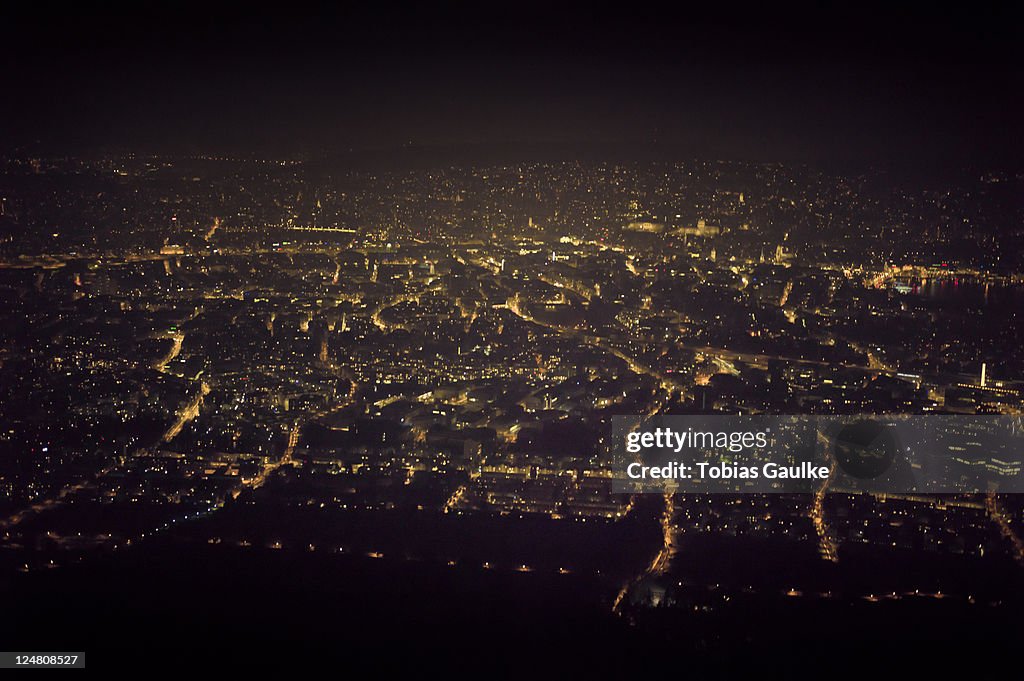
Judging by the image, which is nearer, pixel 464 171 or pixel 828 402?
pixel 828 402

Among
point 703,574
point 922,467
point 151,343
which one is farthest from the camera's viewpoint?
point 151,343

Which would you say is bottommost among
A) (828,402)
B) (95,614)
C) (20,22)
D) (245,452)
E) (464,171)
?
(95,614)

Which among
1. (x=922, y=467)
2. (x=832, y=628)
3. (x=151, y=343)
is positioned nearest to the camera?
(x=832, y=628)

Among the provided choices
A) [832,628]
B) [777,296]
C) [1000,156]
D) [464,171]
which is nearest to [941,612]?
[832,628]

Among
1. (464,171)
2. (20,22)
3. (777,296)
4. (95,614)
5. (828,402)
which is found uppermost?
(20,22)

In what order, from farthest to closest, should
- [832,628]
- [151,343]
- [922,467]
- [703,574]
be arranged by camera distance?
[151,343] → [922,467] → [703,574] → [832,628]

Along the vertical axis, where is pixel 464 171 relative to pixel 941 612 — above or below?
above

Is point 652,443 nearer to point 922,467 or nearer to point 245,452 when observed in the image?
point 922,467

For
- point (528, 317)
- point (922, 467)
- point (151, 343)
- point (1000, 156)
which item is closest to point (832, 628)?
point (922, 467)

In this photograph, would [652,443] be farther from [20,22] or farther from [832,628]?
[20,22]
